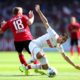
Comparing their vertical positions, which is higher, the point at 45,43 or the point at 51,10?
the point at 51,10

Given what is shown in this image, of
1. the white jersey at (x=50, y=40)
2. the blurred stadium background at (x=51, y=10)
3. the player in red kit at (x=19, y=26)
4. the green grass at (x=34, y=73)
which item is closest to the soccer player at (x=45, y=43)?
the white jersey at (x=50, y=40)

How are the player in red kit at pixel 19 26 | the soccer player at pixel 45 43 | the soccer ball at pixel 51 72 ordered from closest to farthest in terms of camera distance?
the soccer player at pixel 45 43
the soccer ball at pixel 51 72
the player in red kit at pixel 19 26

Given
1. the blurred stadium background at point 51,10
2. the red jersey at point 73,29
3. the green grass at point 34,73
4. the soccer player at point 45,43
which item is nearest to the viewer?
the soccer player at point 45,43

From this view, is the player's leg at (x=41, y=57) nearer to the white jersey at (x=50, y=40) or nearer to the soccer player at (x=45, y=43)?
the soccer player at (x=45, y=43)

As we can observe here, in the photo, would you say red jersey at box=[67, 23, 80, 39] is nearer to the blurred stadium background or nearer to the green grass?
the green grass

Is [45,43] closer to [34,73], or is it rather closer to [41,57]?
[41,57]

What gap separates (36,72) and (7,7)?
2619 centimetres

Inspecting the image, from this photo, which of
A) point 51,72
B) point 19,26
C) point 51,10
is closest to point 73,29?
point 51,10

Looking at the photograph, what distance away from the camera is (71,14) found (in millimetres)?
40500

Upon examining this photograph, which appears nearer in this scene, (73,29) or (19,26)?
(19,26)

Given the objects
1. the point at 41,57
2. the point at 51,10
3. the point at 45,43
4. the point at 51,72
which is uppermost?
the point at 51,10

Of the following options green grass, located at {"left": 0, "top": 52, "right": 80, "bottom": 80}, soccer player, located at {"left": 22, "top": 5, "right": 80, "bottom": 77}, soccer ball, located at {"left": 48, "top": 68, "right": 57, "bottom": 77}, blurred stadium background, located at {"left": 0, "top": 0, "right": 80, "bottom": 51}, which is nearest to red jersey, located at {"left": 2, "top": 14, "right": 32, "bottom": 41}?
green grass, located at {"left": 0, "top": 52, "right": 80, "bottom": 80}

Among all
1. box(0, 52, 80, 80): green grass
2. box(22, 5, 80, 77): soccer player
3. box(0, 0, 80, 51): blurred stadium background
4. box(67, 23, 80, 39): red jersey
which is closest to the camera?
box(22, 5, 80, 77): soccer player

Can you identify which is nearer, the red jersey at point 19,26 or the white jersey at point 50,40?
the white jersey at point 50,40
